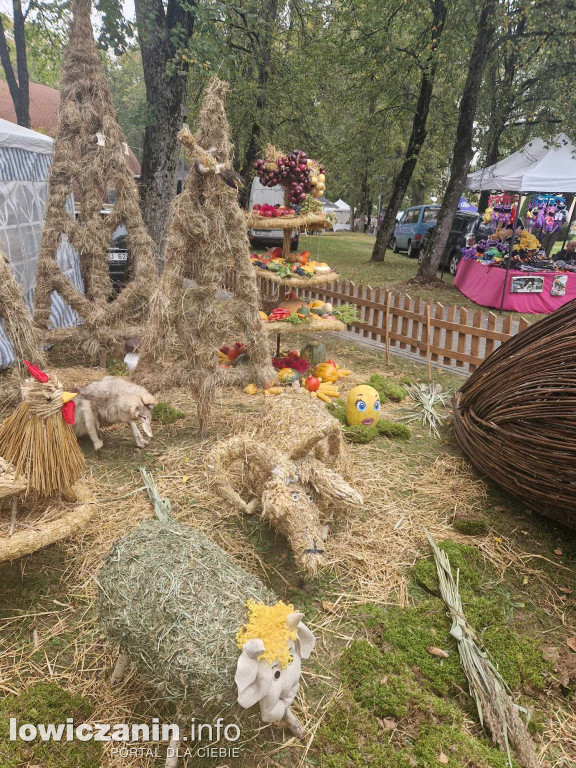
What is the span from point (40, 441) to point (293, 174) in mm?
4215

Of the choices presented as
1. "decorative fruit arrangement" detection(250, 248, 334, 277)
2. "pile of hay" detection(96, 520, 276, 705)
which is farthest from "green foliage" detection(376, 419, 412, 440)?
"pile of hay" detection(96, 520, 276, 705)

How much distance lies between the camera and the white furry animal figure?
4.30 metres

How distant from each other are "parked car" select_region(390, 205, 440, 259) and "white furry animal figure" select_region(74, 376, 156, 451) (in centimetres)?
1651

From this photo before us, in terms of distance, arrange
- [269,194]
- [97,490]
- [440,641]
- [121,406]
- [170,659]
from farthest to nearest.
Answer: [269,194] → [121,406] → [97,490] → [440,641] → [170,659]

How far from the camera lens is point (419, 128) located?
44.1 feet

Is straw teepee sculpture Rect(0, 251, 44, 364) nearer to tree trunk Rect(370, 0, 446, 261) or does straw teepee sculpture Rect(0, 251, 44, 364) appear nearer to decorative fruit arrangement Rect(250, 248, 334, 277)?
decorative fruit arrangement Rect(250, 248, 334, 277)

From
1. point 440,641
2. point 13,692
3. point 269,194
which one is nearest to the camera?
point 13,692

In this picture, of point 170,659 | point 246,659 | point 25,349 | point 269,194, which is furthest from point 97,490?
point 269,194

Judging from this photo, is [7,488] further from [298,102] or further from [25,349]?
[298,102]

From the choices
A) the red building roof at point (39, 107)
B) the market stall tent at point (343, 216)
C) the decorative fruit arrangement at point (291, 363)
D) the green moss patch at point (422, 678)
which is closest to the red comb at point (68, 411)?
the green moss patch at point (422, 678)

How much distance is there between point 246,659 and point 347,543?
1802 millimetres

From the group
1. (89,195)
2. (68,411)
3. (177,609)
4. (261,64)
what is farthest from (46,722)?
(261,64)

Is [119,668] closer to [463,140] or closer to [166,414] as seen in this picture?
[166,414]

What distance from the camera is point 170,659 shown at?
1.92 metres
